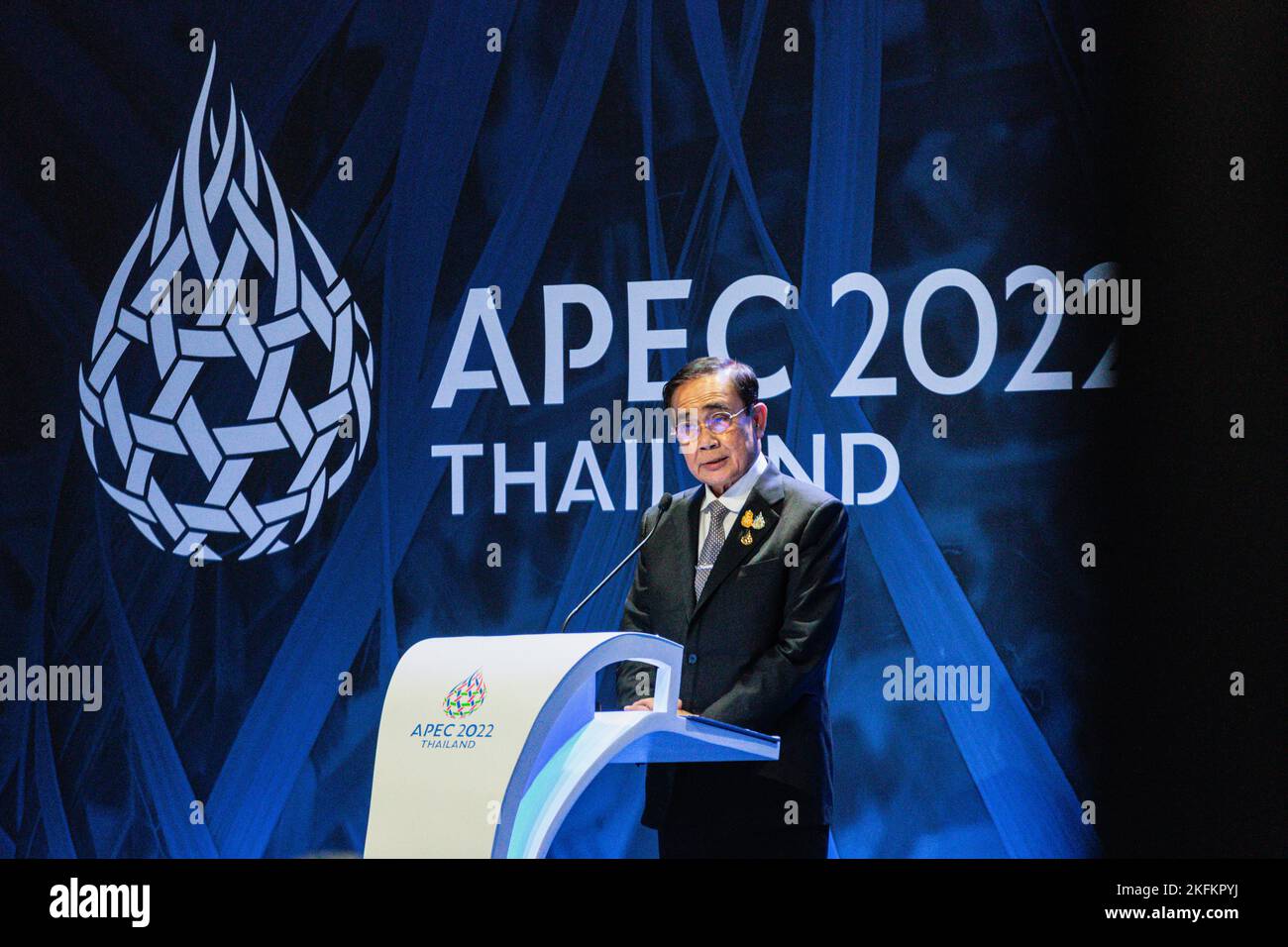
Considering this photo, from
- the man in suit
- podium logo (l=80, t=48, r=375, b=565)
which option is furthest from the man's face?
podium logo (l=80, t=48, r=375, b=565)

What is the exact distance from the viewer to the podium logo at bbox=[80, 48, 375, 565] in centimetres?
497

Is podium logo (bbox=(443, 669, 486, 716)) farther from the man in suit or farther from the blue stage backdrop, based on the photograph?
the blue stage backdrop

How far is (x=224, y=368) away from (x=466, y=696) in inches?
113

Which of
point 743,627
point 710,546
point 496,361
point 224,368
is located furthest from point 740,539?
point 224,368

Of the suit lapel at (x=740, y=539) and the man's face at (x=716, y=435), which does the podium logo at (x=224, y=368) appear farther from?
the suit lapel at (x=740, y=539)

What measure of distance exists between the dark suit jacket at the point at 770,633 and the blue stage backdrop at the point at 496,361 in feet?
4.24

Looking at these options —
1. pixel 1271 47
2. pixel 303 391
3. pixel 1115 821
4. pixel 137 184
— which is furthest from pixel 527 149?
pixel 1115 821

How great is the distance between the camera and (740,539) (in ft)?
11.0

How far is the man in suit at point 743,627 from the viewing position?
3215 mm

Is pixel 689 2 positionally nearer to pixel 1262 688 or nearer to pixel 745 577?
pixel 745 577

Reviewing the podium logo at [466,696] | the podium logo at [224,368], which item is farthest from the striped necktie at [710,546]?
the podium logo at [224,368]

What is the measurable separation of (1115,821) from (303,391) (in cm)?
307

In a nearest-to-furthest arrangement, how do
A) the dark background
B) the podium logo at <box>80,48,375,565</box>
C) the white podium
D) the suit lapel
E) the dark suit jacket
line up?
1. the white podium
2. the dark suit jacket
3. the suit lapel
4. the dark background
5. the podium logo at <box>80,48,375,565</box>

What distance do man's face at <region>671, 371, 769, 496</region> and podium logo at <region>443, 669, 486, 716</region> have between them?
3.51 feet
